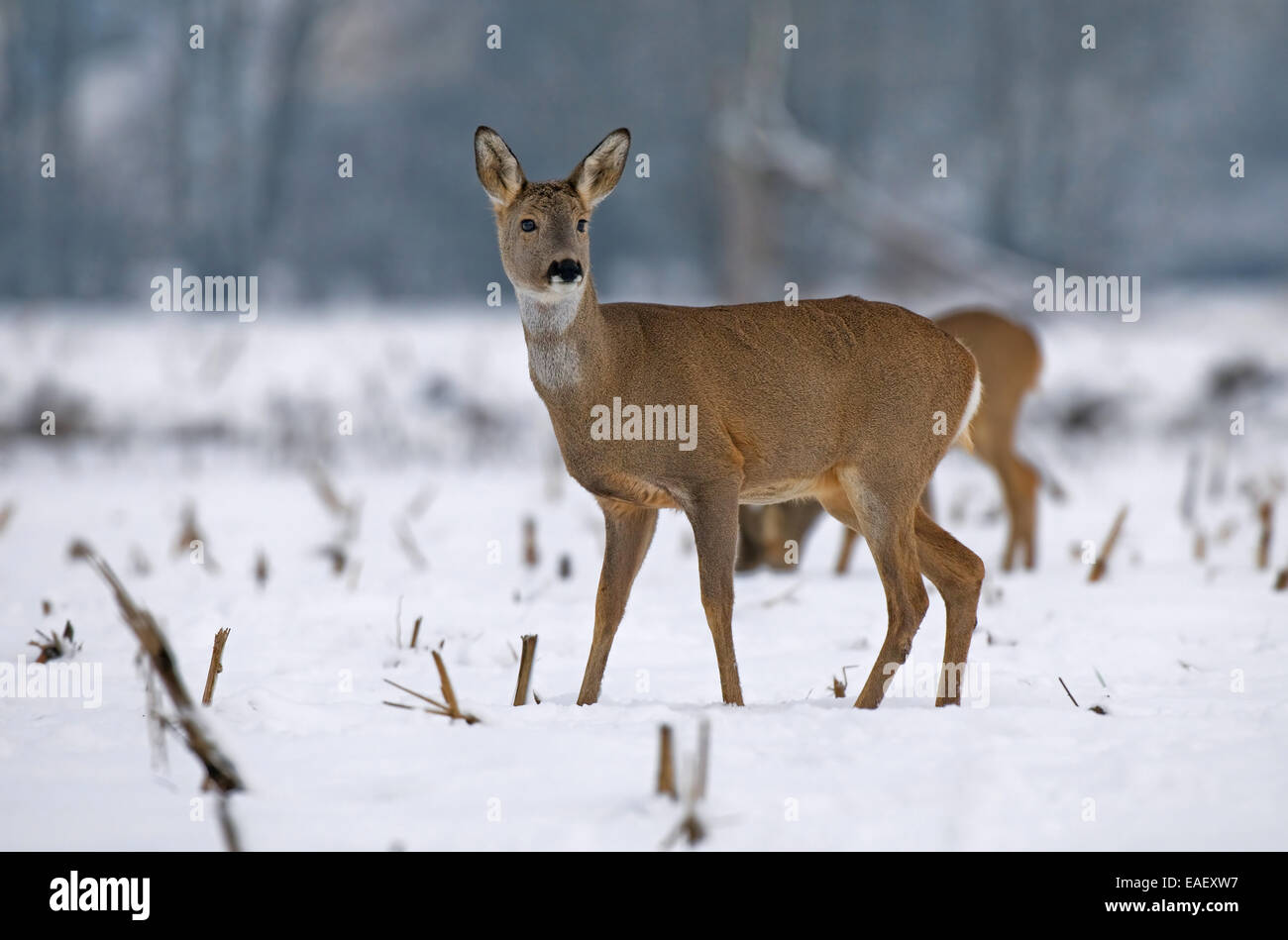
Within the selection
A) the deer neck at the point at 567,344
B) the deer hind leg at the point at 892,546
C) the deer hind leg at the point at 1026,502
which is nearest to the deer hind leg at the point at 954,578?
the deer hind leg at the point at 892,546

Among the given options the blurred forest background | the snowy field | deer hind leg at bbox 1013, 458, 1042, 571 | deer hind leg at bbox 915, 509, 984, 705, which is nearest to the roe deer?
the snowy field

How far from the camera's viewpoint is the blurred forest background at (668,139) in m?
21.0

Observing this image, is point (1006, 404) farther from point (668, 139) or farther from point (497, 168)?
point (668, 139)

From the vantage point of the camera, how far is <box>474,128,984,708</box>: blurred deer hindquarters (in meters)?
5.25

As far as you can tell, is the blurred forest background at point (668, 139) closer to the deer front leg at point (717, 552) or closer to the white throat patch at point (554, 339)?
the white throat patch at point (554, 339)

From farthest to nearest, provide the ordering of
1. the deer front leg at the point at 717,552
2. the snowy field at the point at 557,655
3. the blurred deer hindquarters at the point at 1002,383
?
the blurred deer hindquarters at the point at 1002,383, the deer front leg at the point at 717,552, the snowy field at the point at 557,655

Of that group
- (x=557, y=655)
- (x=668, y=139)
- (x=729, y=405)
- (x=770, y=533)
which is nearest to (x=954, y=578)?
(x=729, y=405)

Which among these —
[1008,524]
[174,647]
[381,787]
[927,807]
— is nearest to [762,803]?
[927,807]

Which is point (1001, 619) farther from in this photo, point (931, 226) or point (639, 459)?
point (931, 226)

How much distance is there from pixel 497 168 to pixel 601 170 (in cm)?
38

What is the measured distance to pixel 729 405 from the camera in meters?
5.38

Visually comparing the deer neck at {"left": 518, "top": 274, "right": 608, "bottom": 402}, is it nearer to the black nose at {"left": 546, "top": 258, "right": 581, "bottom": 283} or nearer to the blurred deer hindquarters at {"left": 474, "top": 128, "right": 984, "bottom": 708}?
the blurred deer hindquarters at {"left": 474, "top": 128, "right": 984, "bottom": 708}

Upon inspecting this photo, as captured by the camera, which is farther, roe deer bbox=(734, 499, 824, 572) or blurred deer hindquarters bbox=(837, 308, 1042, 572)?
blurred deer hindquarters bbox=(837, 308, 1042, 572)

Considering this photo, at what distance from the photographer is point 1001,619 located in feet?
22.2
